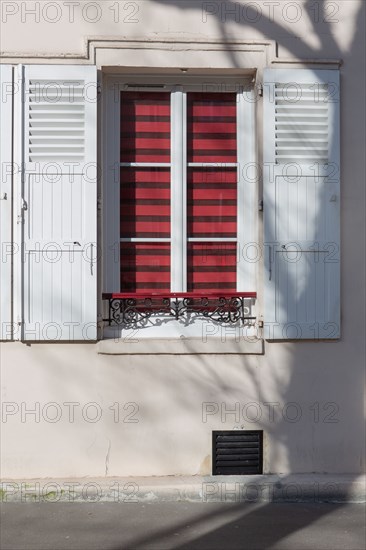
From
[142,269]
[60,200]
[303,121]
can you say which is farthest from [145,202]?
[303,121]

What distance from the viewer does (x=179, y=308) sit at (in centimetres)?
761

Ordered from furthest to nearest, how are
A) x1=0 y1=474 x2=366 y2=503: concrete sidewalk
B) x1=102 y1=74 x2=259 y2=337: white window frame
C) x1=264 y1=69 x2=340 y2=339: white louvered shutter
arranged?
x1=102 y1=74 x2=259 y2=337: white window frame → x1=264 y1=69 x2=340 y2=339: white louvered shutter → x1=0 y1=474 x2=366 y2=503: concrete sidewalk

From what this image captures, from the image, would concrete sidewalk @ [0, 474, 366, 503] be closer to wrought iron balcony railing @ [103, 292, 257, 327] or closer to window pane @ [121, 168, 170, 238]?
wrought iron balcony railing @ [103, 292, 257, 327]

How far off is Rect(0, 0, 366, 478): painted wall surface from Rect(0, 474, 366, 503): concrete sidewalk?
11 cm

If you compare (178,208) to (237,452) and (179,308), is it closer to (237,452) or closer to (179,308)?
(179,308)

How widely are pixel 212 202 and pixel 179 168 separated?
0.37 meters

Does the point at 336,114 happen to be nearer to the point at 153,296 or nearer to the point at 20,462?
the point at 153,296

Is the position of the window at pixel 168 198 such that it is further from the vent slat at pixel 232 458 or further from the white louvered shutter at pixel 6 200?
the vent slat at pixel 232 458

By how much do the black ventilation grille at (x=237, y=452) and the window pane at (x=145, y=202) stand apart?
5.31ft

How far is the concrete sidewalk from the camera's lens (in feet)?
23.8

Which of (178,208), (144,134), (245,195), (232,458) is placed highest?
(144,134)

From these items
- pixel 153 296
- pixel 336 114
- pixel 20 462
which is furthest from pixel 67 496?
pixel 336 114

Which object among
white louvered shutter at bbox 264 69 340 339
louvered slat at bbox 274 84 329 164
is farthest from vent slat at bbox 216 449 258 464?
louvered slat at bbox 274 84 329 164

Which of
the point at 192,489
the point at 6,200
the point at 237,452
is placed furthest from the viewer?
the point at 237,452
